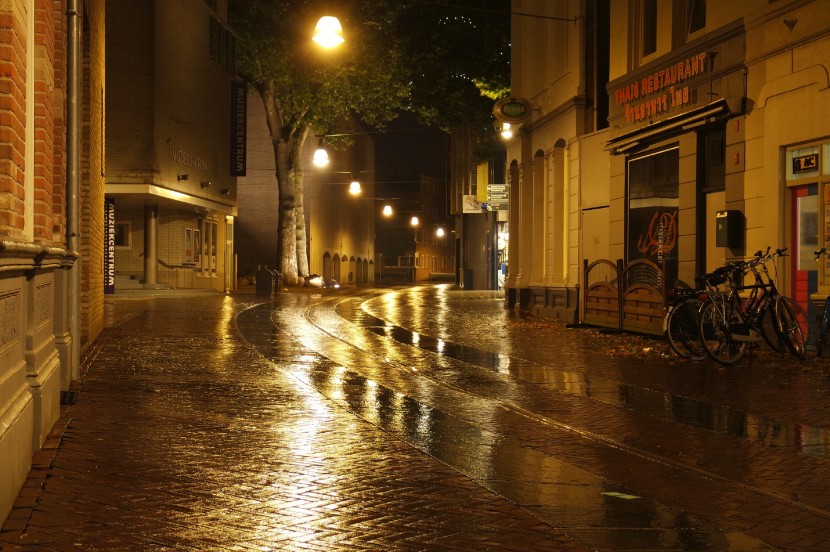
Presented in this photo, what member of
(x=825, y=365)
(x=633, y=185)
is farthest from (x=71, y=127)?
(x=633, y=185)

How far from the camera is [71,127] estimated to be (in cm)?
977

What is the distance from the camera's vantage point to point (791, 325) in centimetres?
1256

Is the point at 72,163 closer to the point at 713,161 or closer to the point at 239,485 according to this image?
the point at 239,485

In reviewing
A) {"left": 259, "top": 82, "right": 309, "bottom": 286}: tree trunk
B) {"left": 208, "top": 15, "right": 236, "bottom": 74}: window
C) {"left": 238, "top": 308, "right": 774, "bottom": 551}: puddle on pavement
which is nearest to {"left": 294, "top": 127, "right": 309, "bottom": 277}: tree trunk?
{"left": 259, "top": 82, "right": 309, "bottom": 286}: tree trunk

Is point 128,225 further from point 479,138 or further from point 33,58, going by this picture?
point 33,58

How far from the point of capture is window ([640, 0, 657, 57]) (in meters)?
18.9

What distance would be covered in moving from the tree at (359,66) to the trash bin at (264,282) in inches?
298

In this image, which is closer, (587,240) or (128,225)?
(587,240)

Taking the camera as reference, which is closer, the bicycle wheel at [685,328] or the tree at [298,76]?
the bicycle wheel at [685,328]

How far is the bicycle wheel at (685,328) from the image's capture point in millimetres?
13266

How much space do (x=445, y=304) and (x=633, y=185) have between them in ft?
40.3

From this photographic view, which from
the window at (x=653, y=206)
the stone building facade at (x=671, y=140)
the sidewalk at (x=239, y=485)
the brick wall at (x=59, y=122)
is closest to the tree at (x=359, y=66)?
the stone building facade at (x=671, y=140)

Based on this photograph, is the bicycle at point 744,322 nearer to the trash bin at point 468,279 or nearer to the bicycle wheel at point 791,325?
the bicycle wheel at point 791,325

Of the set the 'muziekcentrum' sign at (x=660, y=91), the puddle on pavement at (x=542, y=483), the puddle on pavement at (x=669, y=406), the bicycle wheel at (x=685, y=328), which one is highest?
the 'muziekcentrum' sign at (x=660, y=91)
